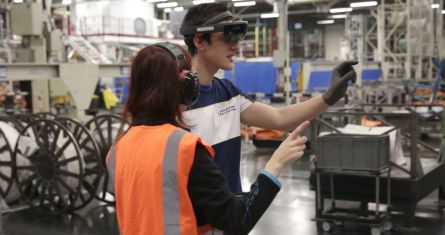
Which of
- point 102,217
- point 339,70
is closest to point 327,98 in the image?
point 339,70

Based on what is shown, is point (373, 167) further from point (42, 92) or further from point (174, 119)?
point (42, 92)

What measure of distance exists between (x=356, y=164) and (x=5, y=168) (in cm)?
439

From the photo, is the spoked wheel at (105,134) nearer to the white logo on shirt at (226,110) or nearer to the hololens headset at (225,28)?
the white logo on shirt at (226,110)

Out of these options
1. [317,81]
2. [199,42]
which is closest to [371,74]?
[317,81]

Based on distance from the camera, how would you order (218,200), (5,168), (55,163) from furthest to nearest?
(5,168), (55,163), (218,200)

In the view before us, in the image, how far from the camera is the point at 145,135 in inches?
61.2

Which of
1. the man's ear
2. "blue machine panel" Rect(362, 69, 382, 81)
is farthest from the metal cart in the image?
"blue machine panel" Rect(362, 69, 382, 81)

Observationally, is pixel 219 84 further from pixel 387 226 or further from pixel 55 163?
pixel 55 163

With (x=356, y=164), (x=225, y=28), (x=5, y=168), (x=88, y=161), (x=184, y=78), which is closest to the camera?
(x=184, y=78)

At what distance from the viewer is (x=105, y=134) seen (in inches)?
269

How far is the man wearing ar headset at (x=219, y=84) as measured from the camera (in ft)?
6.66

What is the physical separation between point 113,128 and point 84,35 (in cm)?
1718

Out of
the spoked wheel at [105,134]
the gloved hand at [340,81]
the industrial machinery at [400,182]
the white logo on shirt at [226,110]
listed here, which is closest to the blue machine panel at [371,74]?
the industrial machinery at [400,182]

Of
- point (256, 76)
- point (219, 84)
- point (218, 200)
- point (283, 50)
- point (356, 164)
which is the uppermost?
point (283, 50)
